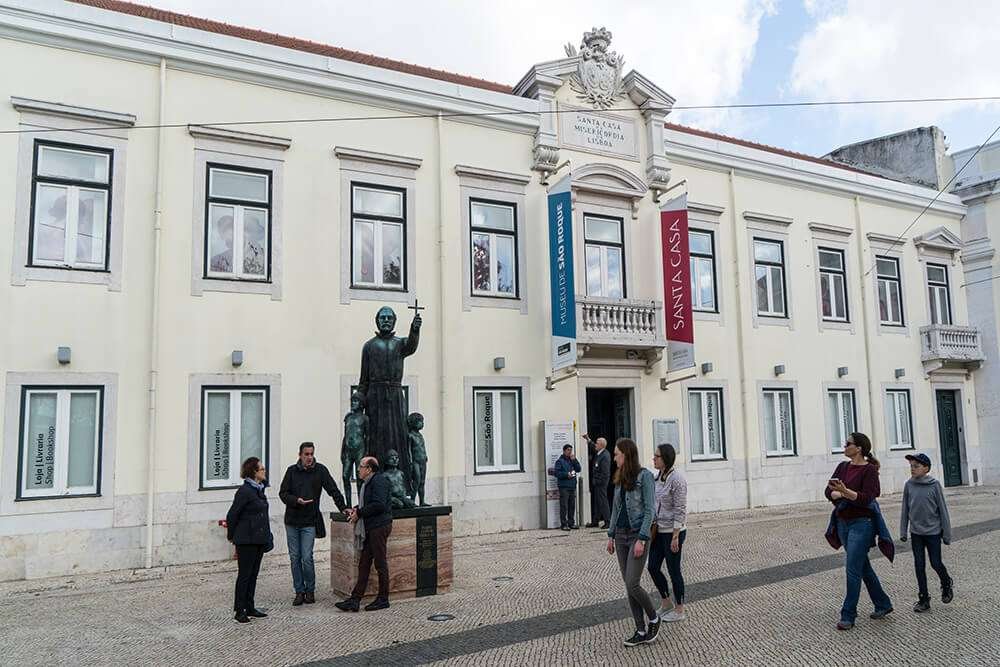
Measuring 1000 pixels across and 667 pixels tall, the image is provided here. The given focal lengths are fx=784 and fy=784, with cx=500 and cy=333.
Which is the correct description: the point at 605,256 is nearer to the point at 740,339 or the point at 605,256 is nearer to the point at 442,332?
the point at 740,339

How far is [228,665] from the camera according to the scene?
6.56 metres

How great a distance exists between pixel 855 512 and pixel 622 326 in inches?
341

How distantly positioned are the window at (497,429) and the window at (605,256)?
2.95 m

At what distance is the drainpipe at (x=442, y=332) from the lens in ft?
45.0

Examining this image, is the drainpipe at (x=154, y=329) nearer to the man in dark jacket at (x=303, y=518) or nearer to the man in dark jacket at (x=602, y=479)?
the man in dark jacket at (x=303, y=518)

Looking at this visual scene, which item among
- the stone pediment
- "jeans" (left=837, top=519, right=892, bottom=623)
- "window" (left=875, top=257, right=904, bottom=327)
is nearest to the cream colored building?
"window" (left=875, top=257, right=904, bottom=327)

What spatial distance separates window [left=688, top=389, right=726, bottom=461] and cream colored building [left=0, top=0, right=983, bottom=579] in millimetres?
65

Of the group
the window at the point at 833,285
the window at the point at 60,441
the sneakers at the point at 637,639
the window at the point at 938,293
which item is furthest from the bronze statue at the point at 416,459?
the window at the point at 938,293

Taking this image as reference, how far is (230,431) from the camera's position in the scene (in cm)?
1230

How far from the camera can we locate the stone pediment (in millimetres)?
21297

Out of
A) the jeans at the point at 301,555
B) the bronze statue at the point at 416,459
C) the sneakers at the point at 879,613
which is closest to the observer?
the sneakers at the point at 879,613

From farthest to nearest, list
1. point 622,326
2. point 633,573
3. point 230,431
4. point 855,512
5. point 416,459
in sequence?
point 622,326 < point 230,431 < point 416,459 < point 855,512 < point 633,573

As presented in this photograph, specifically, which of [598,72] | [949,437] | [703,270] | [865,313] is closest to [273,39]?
[598,72]

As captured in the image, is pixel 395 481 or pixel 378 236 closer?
pixel 395 481
